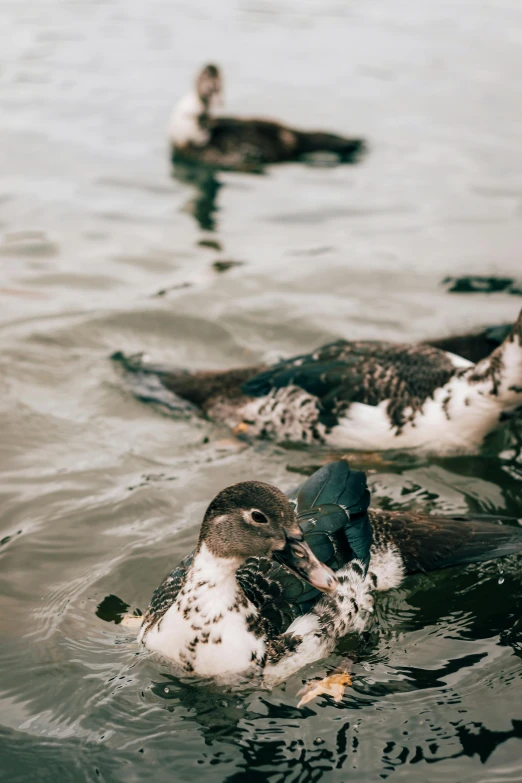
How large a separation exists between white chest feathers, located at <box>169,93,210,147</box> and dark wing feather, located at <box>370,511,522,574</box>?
882 centimetres

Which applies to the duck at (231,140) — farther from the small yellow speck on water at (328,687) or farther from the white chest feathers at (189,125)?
the small yellow speck on water at (328,687)

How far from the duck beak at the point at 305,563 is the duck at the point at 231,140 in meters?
9.43

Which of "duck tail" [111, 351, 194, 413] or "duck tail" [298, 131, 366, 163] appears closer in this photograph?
"duck tail" [111, 351, 194, 413]

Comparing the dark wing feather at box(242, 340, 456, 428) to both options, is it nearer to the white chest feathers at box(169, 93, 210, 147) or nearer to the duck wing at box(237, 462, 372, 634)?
the duck wing at box(237, 462, 372, 634)

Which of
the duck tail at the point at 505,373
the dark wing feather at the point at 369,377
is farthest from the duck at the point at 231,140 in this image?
the duck tail at the point at 505,373

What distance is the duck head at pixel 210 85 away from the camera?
13672 millimetres

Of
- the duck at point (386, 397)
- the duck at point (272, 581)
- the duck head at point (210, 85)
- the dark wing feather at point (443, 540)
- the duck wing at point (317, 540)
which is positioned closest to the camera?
the duck at point (272, 581)

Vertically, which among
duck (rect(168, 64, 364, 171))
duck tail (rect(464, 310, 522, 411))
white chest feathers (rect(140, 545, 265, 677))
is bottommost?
white chest feathers (rect(140, 545, 265, 677))

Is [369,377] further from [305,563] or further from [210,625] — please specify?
[210,625]

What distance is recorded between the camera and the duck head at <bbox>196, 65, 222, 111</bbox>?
13672 mm

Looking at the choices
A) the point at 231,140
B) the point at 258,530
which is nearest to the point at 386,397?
the point at 258,530

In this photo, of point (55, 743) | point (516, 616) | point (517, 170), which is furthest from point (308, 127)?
point (55, 743)

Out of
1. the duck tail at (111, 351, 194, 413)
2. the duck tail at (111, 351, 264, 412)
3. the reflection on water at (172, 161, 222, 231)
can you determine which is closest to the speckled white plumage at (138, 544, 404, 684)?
the duck tail at (111, 351, 264, 412)

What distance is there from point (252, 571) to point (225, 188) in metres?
8.58
